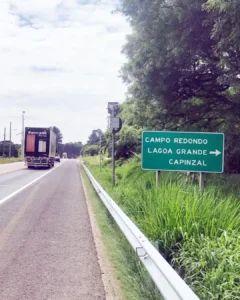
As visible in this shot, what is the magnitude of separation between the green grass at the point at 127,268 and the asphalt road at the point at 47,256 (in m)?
0.28

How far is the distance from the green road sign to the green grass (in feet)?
6.61

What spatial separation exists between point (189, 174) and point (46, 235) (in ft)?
21.6

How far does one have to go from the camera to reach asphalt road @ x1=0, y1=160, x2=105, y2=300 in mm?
4598

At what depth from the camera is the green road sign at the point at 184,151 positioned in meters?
9.34

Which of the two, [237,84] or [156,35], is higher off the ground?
[156,35]

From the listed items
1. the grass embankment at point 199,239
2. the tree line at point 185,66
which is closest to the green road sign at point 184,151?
the grass embankment at point 199,239

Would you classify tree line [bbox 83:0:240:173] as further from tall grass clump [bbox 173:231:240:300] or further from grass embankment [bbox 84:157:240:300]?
tall grass clump [bbox 173:231:240:300]

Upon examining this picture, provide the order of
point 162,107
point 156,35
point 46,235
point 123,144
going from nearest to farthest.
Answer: point 46,235 → point 156,35 → point 162,107 → point 123,144

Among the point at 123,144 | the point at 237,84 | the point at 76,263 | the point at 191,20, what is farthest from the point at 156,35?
the point at 123,144

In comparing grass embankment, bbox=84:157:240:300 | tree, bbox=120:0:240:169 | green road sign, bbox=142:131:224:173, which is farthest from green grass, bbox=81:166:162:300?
tree, bbox=120:0:240:169

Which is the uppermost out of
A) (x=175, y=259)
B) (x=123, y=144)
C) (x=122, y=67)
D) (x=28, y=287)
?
(x=122, y=67)

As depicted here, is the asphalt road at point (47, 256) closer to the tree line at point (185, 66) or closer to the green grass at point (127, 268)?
the green grass at point (127, 268)

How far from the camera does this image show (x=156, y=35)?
11.6 meters

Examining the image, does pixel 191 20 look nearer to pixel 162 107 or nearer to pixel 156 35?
pixel 156 35
